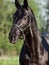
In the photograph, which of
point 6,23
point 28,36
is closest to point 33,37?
point 28,36

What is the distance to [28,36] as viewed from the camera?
322 inches

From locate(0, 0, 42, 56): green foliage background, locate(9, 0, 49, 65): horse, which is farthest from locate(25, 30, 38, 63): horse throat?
locate(0, 0, 42, 56): green foliage background

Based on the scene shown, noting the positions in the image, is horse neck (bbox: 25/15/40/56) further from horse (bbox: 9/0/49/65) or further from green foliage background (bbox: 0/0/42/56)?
green foliage background (bbox: 0/0/42/56)

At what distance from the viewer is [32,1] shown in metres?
36.5

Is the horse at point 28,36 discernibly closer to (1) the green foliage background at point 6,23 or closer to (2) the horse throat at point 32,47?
(2) the horse throat at point 32,47

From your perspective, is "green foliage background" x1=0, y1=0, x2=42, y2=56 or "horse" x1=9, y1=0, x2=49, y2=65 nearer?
"horse" x1=9, y1=0, x2=49, y2=65

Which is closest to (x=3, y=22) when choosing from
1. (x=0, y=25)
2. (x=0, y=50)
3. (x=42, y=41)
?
(x=0, y=25)

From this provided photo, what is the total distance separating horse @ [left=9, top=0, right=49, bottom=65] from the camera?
7.72m

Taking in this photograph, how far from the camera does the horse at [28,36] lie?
7723mm

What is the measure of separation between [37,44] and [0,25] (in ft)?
91.1

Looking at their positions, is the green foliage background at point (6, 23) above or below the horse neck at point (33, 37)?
below

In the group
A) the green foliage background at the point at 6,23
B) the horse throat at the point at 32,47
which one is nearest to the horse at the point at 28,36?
the horse throat at the point at 32,47

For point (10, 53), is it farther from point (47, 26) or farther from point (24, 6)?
point (24, 6)

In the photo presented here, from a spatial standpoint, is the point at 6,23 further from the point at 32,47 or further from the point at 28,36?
the point at 28,36
